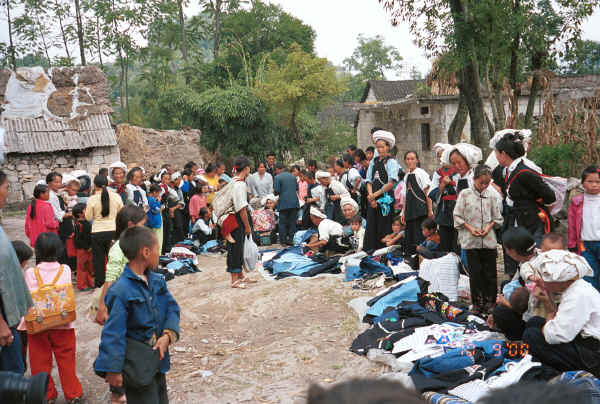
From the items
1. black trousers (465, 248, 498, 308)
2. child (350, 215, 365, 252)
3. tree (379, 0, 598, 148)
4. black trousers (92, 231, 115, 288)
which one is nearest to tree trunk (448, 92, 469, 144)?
tree (379, 0, 598, 148)

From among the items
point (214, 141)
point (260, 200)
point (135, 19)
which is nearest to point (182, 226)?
point (260, 200)

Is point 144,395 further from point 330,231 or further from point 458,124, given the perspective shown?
point 458,124

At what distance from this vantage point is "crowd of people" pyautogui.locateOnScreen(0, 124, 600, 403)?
3160 mm

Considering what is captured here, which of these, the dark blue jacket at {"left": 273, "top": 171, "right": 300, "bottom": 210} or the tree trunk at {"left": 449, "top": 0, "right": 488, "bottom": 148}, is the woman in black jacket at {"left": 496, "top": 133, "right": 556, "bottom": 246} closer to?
the tree trunk at {"left": 449, "top": 0, "right": 488, "bottom": 148}

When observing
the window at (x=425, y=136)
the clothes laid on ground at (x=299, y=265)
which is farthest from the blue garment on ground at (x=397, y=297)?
the window at (x=425, y=136)

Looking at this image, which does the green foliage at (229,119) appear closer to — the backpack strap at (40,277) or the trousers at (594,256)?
the trousers at (594,256)

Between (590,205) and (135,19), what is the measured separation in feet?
91.5

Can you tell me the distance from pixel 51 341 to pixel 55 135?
527 inches

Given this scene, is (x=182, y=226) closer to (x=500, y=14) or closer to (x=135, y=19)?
(x=500, y=14)

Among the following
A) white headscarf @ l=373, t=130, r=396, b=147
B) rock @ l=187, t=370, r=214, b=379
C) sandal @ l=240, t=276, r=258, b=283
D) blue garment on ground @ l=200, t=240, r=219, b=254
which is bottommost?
rock @ l=187, t=370, r=214, b=379

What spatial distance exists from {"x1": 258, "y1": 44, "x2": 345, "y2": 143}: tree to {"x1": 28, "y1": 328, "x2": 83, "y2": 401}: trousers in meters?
15.9

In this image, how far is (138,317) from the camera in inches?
119

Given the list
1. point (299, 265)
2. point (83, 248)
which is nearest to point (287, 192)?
point (299, 265)

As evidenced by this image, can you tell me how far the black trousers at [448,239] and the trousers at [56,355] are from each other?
14.2 feet
